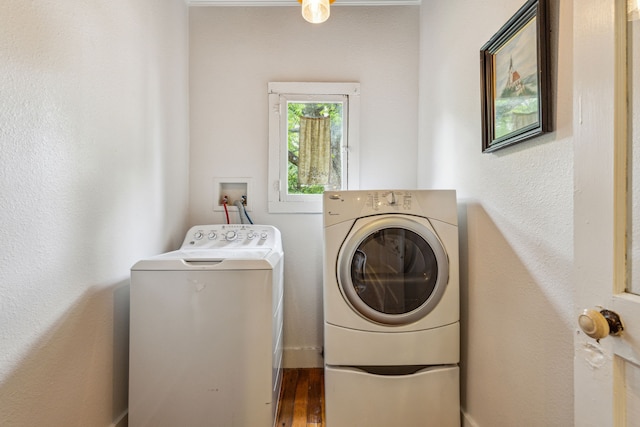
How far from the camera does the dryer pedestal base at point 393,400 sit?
1.42 metres

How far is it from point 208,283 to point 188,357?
328 mm

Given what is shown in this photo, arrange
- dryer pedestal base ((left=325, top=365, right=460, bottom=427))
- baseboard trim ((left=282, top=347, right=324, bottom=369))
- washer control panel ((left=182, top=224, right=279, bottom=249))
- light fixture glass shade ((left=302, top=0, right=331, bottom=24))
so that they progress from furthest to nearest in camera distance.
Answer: baseboard trim ((left=282, top=347, right=324, bottom=369)) < washer control panel ((left=182, top=224, right=279, bottom=249)) < dryer pedestal base ((left=325, top=365, right=460, bottom=427)) < light fixture glass shade ((left=302, top=0, right=331, bottom=24))

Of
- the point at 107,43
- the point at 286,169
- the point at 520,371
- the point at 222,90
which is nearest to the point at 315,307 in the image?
the point at 286,169

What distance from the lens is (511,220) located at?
1151mm

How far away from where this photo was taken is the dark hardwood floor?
5.30 feet

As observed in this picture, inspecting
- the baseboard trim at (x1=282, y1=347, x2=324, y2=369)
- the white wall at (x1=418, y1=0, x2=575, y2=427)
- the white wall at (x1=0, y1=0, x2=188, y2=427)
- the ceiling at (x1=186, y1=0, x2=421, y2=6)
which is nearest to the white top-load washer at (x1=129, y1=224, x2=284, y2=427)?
the white wall at (x1=0, y1=0, x2=188, y2=427)

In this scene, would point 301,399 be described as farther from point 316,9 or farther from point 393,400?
point 316,9

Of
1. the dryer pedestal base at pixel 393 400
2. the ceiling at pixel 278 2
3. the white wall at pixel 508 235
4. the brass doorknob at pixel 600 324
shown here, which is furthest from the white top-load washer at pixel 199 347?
the ceiling at pixel 278 2

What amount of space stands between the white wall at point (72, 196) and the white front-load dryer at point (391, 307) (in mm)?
984

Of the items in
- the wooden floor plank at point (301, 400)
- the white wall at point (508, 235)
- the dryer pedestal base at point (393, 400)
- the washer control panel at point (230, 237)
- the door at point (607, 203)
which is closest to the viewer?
the door at point (607, 203)

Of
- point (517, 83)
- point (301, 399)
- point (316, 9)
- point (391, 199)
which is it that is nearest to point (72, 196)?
point (316, 9)

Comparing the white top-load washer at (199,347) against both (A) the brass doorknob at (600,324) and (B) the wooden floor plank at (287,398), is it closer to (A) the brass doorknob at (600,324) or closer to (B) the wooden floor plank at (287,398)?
(B) the wooden floor plank at (287,398)

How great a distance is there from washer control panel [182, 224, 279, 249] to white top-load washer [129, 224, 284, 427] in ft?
1.76

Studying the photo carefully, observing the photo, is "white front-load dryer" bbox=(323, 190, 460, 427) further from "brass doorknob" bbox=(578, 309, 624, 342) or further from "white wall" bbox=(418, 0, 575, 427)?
"brass doorknob" bbox=(578, 309, 624, 342)
